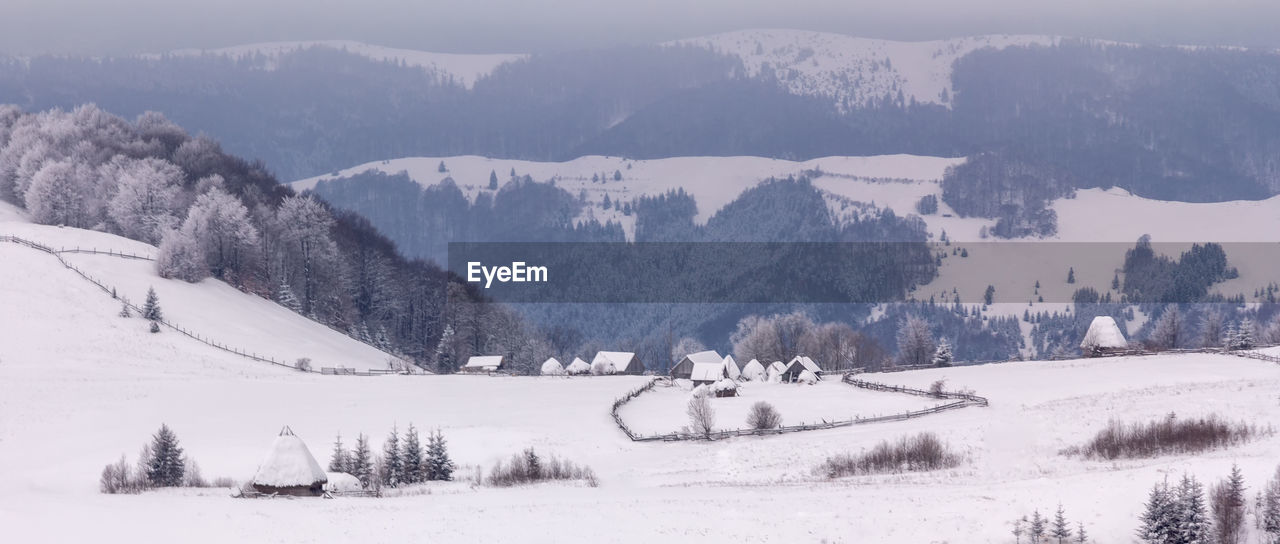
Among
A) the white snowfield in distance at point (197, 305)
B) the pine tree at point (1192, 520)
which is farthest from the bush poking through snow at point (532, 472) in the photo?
the white snowfield in distance at point (197, 305)

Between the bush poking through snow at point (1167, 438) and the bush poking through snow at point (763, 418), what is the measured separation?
21641mm

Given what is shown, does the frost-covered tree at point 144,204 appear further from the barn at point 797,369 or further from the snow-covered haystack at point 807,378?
the snow-covered haystack at point 807,378

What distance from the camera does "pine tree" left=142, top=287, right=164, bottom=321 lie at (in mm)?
104750

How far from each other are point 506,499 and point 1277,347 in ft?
256

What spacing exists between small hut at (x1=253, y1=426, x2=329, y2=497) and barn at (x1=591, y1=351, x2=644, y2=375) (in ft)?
229

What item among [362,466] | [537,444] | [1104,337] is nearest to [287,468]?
[362,466]

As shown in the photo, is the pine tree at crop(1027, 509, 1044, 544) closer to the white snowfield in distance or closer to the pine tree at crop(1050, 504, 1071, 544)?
the pine tree at crop(1050, 504, 1071, 544)

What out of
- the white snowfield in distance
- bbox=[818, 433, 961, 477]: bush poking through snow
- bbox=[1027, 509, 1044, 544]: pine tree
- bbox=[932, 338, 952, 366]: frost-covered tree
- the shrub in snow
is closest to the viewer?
bbox=[1027, 509, 1044, 544]: pine tree

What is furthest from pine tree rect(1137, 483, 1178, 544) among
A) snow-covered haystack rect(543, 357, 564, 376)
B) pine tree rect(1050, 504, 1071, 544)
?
snow-covered haystack rect(543, 357, 564, 376)

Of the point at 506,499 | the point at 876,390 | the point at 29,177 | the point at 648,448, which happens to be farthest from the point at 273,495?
the point at 29,177

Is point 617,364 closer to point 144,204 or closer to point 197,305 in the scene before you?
point 197,305

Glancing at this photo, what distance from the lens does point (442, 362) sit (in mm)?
137125

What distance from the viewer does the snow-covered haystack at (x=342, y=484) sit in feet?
192

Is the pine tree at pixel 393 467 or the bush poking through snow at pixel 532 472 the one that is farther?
the pine tree at pixel 393 467
